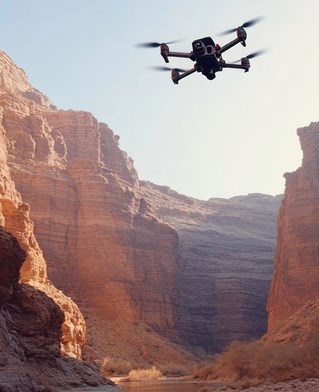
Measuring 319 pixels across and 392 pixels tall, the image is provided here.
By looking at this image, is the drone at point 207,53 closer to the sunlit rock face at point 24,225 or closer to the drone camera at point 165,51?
the drone camera at point 165,51

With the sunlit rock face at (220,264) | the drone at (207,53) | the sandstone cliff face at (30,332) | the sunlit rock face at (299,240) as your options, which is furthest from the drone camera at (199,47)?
the sunlit rock face at (220,264)

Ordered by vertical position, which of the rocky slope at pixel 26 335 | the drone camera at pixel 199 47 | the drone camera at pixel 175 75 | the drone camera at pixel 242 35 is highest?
the drone camera at pixel 242 35

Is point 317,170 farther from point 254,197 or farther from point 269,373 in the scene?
point 254,197

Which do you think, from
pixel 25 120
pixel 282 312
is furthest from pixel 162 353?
pixel 25 120

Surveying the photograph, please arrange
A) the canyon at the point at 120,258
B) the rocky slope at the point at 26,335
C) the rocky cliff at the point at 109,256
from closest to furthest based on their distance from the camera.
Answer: the rocky slope at the point at 26,335, the canyon at the point at 120,258, the rocky cliff at the point at 109,256

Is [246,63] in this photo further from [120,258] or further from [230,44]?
[120,258]

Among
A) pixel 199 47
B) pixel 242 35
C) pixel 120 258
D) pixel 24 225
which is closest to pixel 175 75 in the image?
pixel 199 47
